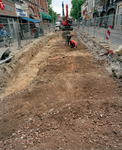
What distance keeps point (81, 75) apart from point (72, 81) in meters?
0.78

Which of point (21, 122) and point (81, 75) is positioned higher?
point (81, 75)

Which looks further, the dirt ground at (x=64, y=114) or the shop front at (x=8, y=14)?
the shop front at (x=8, y=14)

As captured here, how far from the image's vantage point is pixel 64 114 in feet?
10.4

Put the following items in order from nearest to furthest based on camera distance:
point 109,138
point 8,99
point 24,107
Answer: point 109,138, point 24,107, point 8,99

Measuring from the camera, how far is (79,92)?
4207mm

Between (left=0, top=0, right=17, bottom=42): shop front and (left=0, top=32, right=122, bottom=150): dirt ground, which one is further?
(left=0, top=0, right=17, bottom=42): shop front

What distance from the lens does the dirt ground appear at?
7.82ft

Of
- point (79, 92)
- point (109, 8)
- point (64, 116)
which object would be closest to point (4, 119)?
point (64, 116)

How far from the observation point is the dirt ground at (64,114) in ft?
7.82

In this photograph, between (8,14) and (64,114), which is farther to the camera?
(8,14)

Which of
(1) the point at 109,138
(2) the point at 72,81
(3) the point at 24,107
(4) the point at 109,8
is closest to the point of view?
(1) the point at 109,138

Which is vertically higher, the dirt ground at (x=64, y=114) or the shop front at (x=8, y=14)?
the shop front at (x=8, y=14)

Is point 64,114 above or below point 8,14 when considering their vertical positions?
below

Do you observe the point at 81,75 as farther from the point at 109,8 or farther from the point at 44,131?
the point at 109,8
